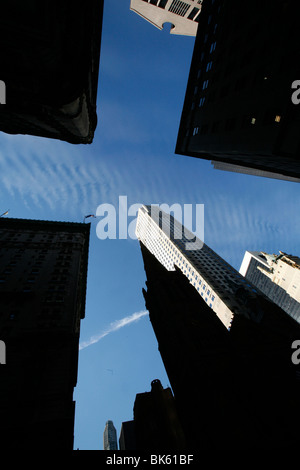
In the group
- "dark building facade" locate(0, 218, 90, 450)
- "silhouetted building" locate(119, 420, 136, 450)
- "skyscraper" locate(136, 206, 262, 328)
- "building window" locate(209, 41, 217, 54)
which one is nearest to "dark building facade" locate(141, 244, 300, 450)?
"skyscraper" locate(136, 206, 262, 328)

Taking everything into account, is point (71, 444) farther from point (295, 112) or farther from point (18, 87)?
point (18, 87)

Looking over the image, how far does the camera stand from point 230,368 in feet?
Result: 65.7

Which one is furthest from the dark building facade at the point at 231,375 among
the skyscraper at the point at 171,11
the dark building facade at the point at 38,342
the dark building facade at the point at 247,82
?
the skyscraper at the point at 171,11

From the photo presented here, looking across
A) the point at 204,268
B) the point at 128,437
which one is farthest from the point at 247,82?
the point at 204,268

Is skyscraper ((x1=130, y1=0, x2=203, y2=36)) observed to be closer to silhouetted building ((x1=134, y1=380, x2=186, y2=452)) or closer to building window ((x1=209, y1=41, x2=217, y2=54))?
building window ((x1=209, y1=41, x2=217, y2=54))

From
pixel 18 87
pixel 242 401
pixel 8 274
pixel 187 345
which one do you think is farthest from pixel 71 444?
pixel 18 87

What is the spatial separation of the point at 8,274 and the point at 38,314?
1263 cm

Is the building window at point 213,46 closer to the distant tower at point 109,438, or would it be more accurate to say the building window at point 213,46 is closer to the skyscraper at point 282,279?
the skyscraper at point 282,279

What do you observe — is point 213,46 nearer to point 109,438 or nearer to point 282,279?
point 282,279

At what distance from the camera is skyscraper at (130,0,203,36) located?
50812 mm

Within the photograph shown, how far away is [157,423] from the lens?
23984mm

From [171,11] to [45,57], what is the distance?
5055cm

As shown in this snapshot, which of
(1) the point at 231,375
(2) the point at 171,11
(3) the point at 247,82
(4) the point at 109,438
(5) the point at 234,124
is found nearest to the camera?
(1) the point at 231,375

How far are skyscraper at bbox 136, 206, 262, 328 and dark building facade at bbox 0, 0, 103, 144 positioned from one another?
32906mm
